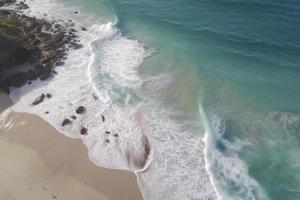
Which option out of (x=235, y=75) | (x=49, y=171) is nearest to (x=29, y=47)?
(x=49, y=171)

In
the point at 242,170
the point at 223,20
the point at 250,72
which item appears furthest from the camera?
the point at 223,20

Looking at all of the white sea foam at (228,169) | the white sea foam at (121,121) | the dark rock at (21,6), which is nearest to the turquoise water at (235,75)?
the white sea foam at (228,169)

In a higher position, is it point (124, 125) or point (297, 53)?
point (297, 53)

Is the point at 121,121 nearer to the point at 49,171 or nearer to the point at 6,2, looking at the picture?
the point at 49,171

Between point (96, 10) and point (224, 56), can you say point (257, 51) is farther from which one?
point (96, 10)

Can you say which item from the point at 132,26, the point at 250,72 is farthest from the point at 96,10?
the point at 250,72

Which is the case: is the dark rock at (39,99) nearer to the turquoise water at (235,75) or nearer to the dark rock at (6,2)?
the turquoise water at (235,75)

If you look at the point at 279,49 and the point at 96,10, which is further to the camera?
the point at 96,10

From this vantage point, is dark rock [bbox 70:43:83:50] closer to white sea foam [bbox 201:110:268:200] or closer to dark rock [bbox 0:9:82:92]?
dark rock [bbox 0:9:82:92]
